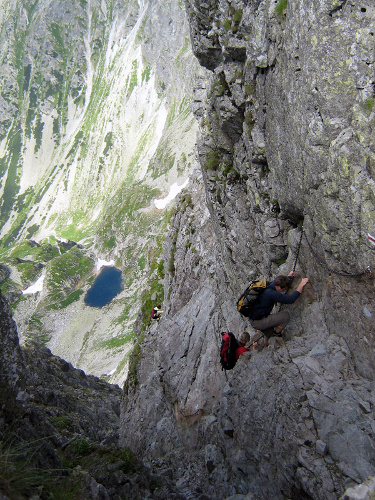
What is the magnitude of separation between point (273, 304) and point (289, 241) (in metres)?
2.67

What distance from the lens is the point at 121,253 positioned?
451ft

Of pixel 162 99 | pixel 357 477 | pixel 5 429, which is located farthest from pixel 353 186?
pixel 162 99

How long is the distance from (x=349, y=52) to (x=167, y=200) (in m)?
129

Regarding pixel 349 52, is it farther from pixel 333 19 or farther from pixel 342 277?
pixel 342 277

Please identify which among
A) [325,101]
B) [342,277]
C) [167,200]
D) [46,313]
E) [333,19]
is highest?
[333,19]

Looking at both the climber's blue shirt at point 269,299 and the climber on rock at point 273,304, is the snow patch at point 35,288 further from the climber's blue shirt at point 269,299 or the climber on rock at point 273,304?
the climber's blue shirt at point 269,299

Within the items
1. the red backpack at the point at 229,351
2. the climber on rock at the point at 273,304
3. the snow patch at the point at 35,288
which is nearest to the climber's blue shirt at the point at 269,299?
the climber on rock at the point at 273,304

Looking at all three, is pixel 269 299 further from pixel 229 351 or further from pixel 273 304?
pixel 229 351

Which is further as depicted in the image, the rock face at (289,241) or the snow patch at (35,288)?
the snow patch at (35,288)

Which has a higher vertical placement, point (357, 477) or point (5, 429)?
point (5, 429)

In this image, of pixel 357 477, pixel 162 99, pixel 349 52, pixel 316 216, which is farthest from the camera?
pixel 162 99

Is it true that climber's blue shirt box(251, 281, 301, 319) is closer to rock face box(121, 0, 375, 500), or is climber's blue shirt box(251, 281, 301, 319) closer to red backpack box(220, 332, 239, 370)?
rock face box(121, 0, 375, 500)

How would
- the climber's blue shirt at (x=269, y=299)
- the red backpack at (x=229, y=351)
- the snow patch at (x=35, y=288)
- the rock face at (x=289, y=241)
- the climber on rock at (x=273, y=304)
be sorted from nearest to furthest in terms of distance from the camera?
the rock face at (x=289, y=241) → the climber's blue shirt at (x=269, y=299) → the climber on rock at (x=273, y=304) → the red backpack at (x=229, y=351) → the snow patch at (x=35, y=288)

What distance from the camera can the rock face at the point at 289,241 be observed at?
9.46m
